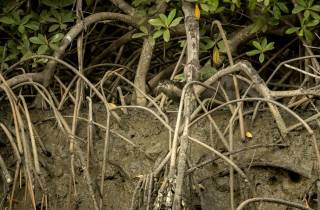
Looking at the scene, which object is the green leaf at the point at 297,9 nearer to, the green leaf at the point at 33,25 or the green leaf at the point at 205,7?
the green leaf at the point at 205,7

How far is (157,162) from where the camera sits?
10.7ft

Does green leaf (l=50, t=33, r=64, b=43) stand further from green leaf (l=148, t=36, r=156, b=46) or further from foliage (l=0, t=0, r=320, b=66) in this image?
green leaf (l=148, t=36, r=156, b=46)

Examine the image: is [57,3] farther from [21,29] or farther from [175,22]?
[175,22]

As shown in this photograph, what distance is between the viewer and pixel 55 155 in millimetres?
3791

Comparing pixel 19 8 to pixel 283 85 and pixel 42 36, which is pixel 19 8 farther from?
pixel 283 85

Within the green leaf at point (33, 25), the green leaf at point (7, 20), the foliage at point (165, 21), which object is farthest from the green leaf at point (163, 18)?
the green leaf at point (7, 20)

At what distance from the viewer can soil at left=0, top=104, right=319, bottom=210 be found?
10.9 feet

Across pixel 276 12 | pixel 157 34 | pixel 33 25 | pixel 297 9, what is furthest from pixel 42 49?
pixel 297 9

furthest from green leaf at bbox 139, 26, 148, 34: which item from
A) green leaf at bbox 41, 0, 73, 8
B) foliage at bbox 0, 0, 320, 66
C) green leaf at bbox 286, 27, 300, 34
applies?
green leaf at bbox 286, 27, 300, 34

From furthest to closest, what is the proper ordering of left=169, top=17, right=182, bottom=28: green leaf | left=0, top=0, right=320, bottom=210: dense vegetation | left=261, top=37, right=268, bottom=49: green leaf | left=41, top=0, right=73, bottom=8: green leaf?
left=41, top=0, right=73, bottom=8: green leaf → left=261, top=37, right=268, bottom=49: green leaf → left=169, top=17, right=182, bottom=28: green leaf → left=0, top=0, right=320, bottom=210: dense vegetation

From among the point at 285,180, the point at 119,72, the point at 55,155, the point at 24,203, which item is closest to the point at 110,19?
the point at 119,72

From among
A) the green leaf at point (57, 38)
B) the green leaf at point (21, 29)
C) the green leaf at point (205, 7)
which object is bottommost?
the green leaf at point (205, 7)

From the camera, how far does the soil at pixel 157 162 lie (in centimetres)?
332

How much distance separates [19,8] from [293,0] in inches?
60.0
